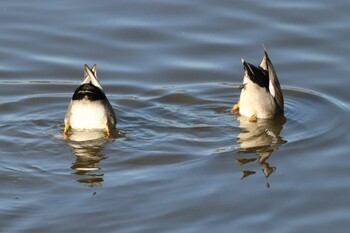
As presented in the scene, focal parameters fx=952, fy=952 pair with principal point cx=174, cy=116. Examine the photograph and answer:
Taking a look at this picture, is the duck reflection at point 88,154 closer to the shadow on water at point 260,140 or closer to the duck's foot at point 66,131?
the duck's foot at point 66,131

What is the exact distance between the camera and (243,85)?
12.3 meters

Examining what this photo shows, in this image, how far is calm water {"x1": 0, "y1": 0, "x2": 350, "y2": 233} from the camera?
9.16 metres

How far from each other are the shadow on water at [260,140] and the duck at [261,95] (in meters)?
0.09

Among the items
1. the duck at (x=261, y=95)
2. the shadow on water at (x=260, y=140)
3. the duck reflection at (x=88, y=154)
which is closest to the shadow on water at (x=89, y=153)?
the duck reflection at (x=88, y=154)

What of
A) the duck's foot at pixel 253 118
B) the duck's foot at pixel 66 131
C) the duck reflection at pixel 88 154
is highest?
the duck's foot at pixel 253 118

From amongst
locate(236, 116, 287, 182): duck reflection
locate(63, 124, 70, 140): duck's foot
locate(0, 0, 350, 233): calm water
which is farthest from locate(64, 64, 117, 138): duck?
locate(236, 116, 287, 182): duck reflection

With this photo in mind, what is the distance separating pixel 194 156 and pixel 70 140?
1.57m

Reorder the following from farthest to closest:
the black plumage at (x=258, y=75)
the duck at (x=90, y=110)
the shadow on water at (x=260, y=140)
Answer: the black plumage at (x=258, y=75) → the duck at (x=90, y=110) → the shadow on water at (x=260, y=140)

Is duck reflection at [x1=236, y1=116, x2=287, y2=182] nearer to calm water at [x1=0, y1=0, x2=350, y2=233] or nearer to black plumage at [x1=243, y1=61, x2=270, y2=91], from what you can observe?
calm water at [x1=0, y1=0, x2=350, y2=233]

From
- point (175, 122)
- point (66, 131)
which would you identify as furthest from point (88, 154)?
point (175, 122)

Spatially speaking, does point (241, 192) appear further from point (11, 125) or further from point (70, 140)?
point (11, 125)

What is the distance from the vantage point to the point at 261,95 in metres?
12.5

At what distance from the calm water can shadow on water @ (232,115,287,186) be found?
2 cm

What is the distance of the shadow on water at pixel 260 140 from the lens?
416 inches
